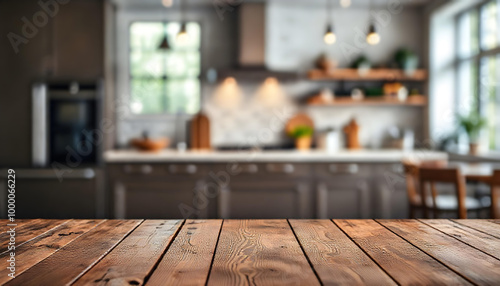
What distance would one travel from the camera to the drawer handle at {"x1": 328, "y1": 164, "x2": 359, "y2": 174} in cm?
390

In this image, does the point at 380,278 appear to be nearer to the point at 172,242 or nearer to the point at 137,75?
the point at 172,242

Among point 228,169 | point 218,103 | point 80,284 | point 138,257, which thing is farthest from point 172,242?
point 218,103

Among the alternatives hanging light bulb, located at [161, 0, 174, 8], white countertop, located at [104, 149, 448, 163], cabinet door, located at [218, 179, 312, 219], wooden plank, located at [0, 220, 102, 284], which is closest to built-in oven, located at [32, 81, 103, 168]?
white countertop, located at [104, 149, 448, 163]

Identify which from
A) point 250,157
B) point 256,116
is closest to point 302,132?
point 256,116

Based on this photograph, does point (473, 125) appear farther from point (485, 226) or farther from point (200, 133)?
point (485, 226)

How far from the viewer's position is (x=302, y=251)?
107 centimetres

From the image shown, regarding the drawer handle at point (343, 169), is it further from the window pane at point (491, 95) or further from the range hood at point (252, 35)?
the window pane at point (491, 95)

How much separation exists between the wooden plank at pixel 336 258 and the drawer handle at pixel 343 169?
2.57 metres

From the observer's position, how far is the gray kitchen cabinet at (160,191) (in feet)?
12.8

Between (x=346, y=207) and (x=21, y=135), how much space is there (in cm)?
316

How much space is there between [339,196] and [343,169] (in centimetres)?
26

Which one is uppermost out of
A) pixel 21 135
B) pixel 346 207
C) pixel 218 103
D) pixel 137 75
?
pixel 137 75

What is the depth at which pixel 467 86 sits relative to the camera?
4.38 meters

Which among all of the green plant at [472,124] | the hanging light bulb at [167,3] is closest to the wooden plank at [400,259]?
the green plant at [472,124]
